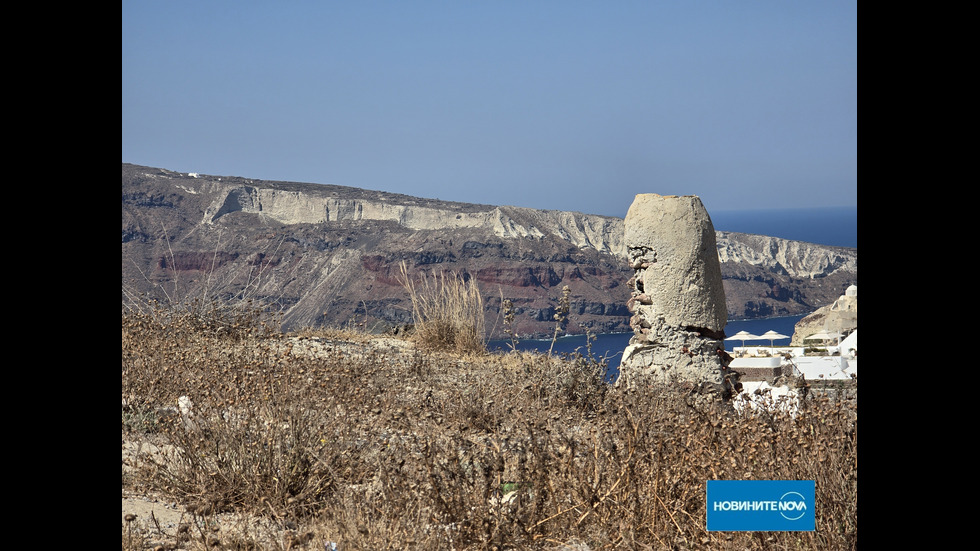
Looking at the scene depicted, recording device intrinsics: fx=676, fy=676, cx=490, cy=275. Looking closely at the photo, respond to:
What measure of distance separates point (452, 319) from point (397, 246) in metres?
44.6

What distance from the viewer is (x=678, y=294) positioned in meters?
5.11

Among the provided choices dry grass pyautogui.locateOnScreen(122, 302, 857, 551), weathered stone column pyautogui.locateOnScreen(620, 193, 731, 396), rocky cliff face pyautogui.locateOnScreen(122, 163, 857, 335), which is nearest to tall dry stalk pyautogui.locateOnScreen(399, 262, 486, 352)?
weathered stone column pyautogui.locateOnScreen(620, 193, 731, 396)

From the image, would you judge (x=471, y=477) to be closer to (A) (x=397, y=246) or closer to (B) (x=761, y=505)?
(B) (x=761, y=505)

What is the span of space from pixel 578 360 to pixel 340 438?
2837 millimetres

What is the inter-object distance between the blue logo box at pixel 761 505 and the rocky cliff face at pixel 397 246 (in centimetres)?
1842

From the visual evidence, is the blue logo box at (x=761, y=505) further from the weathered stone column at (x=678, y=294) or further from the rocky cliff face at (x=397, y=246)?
the rocky cliff face at (x=397, y=246)

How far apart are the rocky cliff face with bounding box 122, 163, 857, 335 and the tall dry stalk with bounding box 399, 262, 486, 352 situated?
1321cm

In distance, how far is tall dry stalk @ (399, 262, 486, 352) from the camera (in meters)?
8.63

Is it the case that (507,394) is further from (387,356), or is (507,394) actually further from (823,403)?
(387,356)

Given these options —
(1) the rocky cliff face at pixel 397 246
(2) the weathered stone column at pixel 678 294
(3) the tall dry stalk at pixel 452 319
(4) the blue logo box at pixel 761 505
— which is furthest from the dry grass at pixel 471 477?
(1) the rocky cliff face at pixel 397 246

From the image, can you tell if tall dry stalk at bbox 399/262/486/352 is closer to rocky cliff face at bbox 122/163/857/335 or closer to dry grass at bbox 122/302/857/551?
dry grass at bbox 122/302/857/551

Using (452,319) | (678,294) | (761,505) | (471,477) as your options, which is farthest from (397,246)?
(761,505)
